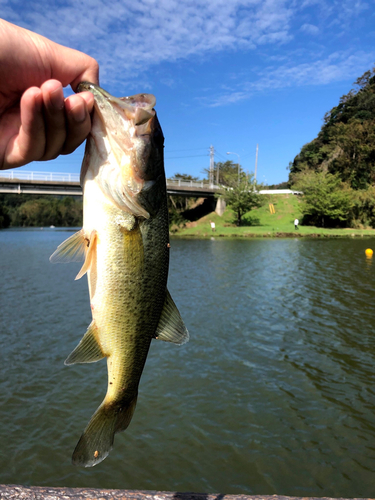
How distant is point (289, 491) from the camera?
17.3ft

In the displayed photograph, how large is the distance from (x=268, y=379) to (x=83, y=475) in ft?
14.3

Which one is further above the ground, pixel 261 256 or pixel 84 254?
A: pixel 84 254

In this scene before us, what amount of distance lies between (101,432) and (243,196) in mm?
56407

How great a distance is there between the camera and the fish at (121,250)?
6.38 feet

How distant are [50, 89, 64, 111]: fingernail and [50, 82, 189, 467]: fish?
259 mm

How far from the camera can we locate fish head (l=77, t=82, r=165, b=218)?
1891 millimetres

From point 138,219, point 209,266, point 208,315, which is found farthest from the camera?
point 209,266

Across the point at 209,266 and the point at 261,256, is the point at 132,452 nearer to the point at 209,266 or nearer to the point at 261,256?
the point at 209,266

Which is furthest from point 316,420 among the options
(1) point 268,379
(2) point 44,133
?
(2) point 44,133

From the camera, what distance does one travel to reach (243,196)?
187 feet

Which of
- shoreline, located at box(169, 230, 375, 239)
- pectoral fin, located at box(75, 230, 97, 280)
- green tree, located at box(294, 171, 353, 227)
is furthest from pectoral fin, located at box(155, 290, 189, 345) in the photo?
green tree, located at box(294, 171, 353, 227)

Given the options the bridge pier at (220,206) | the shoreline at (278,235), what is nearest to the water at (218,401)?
the shoreline at (278,235)

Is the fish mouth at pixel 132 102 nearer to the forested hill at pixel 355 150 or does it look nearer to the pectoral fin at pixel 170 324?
the pectoral fin at pixel 170 324

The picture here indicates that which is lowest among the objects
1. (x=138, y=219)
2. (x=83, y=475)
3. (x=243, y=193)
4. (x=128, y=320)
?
(x=83, y=475)
